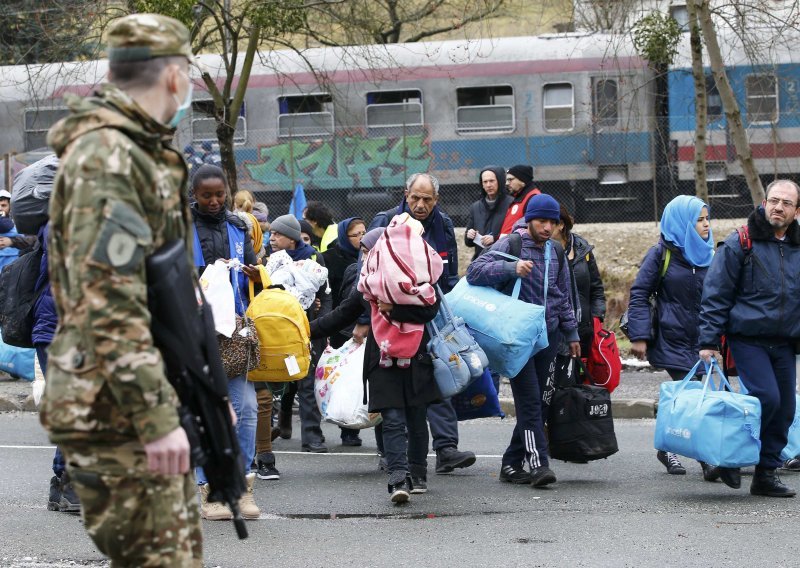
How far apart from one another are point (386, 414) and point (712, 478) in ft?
7.66

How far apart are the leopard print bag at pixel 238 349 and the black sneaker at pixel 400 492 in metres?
1.16

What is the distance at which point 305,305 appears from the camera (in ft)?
30.7

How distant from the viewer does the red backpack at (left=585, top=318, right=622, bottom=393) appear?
8.89 m

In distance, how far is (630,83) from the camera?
75.0ft

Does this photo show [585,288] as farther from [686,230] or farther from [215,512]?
[215,512]

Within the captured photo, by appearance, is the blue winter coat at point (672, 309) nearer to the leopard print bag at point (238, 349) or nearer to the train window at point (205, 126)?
the leopard print bag at point (238, 349)

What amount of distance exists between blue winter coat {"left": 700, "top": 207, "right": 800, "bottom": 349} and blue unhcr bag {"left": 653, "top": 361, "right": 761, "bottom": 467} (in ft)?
1.01

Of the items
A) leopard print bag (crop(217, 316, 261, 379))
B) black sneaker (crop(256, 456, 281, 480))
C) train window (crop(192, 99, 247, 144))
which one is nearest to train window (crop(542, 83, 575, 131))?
train window (crop(192, 99, 247, 144))

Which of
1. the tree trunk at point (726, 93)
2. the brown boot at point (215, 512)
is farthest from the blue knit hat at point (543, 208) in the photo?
the tree trunk at point (726, 93)

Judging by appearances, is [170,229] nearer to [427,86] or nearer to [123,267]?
[123,267]

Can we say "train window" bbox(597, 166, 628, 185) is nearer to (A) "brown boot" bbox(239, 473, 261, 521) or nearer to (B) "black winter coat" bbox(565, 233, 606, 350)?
(B) "black winter coat" bbox(565, 233, 606, 350)

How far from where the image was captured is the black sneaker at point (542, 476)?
7.86 meters

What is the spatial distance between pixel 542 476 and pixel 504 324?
3.28ft

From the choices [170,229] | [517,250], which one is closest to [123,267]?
[170,229]
